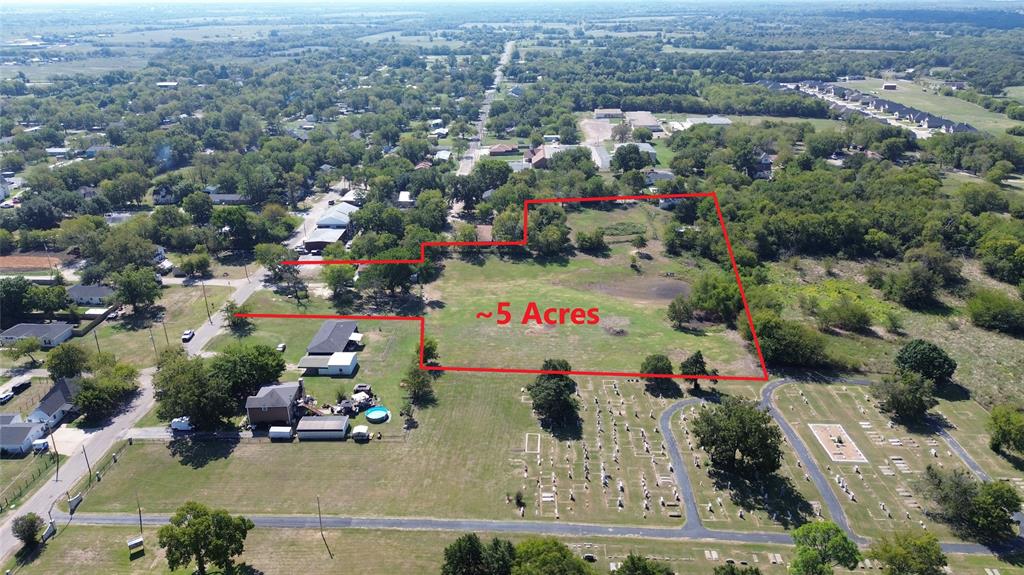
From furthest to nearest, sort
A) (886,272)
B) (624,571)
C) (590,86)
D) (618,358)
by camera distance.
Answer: (590,86), (886,272), (618,358), (624,571)

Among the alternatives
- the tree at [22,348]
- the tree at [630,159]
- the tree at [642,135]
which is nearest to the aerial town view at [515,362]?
the tree at [22,348]

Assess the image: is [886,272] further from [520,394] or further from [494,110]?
[494,110]

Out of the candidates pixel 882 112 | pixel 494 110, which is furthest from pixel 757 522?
pixel 882 112

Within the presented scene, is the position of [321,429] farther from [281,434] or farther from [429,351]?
[429,351]

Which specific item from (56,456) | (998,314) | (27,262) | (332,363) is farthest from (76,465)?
(998,314)

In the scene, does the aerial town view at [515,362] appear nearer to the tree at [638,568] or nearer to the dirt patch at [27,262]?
the tree at [638,568]

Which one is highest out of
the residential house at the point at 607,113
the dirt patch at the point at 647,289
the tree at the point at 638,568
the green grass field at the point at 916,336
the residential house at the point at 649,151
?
the residential house at the point at 607,113

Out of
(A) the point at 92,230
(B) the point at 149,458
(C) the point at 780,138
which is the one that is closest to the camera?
(B) the point at 149,458
